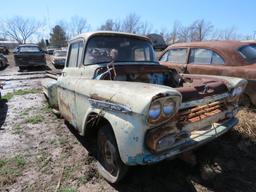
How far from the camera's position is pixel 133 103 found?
227cm

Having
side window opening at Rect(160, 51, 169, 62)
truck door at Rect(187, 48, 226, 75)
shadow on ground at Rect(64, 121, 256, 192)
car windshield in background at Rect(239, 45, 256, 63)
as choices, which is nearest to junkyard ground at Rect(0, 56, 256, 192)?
shadow on ground at Rect(64, 121, 256, 192)

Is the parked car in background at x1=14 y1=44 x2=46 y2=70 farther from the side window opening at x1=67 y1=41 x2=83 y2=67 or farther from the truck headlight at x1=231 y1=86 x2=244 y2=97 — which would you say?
the truck headlight at x1=231 y1=86 x2=244 y2=97

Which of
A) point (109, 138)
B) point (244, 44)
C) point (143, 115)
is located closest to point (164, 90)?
point (143, 115)

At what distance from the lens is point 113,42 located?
399 cm

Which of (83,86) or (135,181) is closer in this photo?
(135,181)

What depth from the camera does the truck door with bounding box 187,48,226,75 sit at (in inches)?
217

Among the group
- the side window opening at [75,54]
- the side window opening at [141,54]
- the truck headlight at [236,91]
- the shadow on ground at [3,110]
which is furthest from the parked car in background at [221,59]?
the shadow on ground at [3,110]

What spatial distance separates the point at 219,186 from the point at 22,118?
4.61 meters

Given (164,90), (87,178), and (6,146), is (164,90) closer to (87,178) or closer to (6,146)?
(87,178)

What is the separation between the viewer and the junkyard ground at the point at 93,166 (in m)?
2.88

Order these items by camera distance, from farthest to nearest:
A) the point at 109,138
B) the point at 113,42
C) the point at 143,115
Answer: the point at 113,42 → the point at 109,138 → the point at 143,115

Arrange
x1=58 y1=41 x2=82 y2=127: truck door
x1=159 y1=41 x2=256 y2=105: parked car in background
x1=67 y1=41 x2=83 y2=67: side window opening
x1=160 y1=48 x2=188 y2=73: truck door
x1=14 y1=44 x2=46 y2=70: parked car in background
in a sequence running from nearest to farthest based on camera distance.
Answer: x1=58 y1=41 x2=82 y2=127: truck door < x1=67 y1=41 x2=83 y2=67: side window opening < x1=159 y1=41 x2=256 y2=105: parked car in background < x1=160 y1=48 x2=188 y2=73: truck door < x1=14 y1=44 x2=46 y2=70: parked car in background

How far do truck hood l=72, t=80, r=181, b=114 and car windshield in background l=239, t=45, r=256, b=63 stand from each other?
3725 millimetres

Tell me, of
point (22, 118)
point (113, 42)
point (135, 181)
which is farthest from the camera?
point (22, 118)
